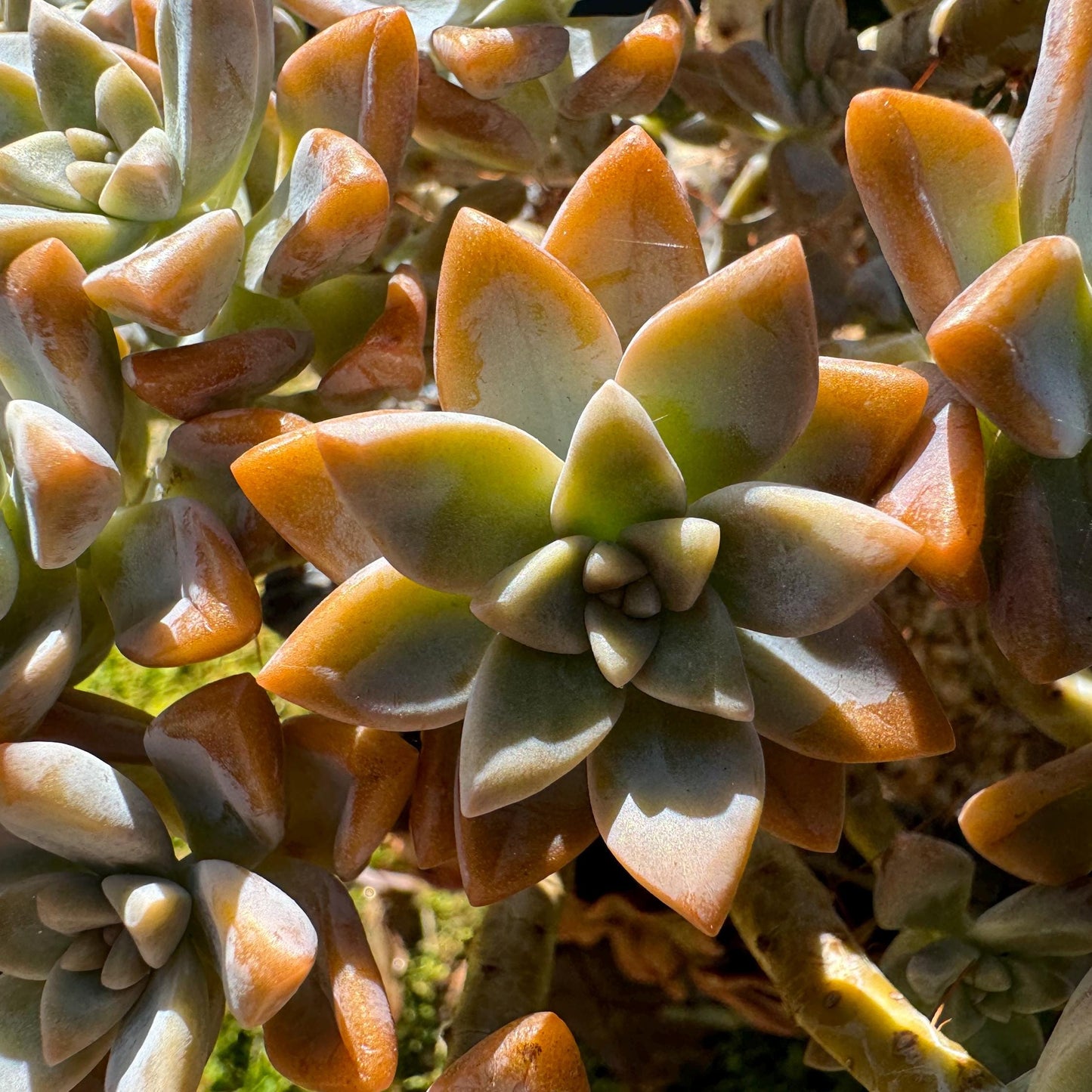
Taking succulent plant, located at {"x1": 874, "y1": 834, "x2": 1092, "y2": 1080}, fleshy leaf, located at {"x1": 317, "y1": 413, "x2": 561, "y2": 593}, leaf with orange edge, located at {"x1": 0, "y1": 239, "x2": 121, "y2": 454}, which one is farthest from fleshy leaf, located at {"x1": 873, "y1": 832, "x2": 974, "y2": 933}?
leaf with orange edge, located at {"x1": 0, "y1": 239, "x2": 121, "y2": 454}

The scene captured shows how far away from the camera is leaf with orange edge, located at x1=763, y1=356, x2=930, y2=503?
1.67 feet

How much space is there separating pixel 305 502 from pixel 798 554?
248mm

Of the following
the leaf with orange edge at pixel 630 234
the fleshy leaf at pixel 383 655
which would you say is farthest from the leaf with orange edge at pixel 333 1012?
the leaf with orange edge at pixel 630 234

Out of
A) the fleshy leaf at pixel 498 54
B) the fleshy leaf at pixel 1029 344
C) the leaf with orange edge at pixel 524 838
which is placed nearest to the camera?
the fleshy leaf at pixel 1029 344

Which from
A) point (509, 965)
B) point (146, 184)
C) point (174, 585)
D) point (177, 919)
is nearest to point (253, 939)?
point (177, 919)

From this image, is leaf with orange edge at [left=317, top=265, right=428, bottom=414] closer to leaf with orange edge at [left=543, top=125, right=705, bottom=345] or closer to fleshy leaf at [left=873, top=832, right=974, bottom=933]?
leaf with orange edge at [left=543, top=125, right=705, bottom=345]

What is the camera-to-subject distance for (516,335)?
1.74ft

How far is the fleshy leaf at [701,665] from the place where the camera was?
483mm

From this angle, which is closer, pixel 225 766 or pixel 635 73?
pixel 225 766

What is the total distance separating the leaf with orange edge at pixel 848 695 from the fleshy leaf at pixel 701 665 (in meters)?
0.05

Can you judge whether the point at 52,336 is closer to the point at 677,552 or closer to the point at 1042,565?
the point at 677,552

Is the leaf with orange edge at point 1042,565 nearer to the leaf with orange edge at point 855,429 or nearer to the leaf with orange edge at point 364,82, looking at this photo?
the leaf with orange edge at point 855,429

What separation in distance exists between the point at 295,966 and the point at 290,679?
0.44ft

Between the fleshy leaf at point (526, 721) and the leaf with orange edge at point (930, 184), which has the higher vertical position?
the leaf with orange edge at point (930, 184)
